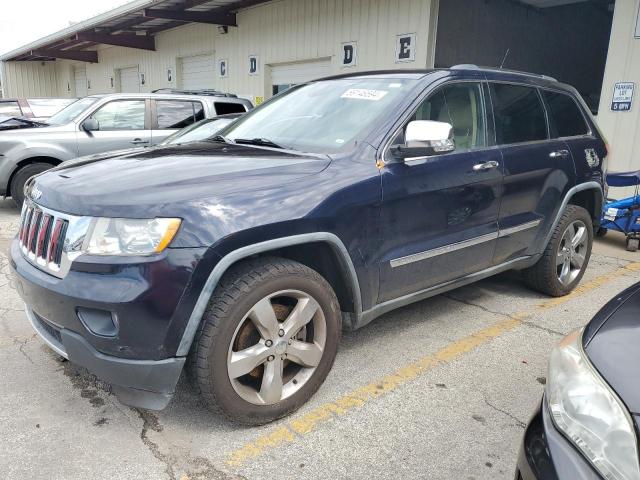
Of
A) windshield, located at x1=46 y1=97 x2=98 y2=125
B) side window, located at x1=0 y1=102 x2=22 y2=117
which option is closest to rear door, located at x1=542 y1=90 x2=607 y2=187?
windshield, located at x1=46 y1=97 x2=98 y2=125

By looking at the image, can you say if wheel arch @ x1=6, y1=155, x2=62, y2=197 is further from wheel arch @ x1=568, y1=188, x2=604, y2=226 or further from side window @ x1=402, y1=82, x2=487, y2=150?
wheel arch @ x1=568, y1=188, x2=604, y2=226

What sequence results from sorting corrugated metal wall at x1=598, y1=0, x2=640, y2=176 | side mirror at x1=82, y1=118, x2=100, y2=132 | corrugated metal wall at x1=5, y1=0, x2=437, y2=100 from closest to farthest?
corrugated metal wall at x1=598, y1=0, x2=640, y2=176 → side mirror at x1=82, y1=118, x2=100, y2=132 → corrugated metal wall at x1=5, y1=0, x2=437, y2=100

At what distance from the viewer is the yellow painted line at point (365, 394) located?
8.27 feet

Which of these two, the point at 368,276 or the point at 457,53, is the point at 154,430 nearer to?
the point at 368,276

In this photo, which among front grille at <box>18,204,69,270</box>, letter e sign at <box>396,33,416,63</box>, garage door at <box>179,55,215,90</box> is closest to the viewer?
front grille at <box>18,204,69,270</box>

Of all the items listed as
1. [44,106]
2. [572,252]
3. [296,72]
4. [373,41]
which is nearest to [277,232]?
[572,252]

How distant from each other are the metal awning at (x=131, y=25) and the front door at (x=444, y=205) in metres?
10.5

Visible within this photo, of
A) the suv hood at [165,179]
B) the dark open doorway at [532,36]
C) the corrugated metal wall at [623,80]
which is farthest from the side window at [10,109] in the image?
the corrugated metal wall at [623,80]

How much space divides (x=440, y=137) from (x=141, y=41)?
57.3 ft

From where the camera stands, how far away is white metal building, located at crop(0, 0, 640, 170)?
7.55m

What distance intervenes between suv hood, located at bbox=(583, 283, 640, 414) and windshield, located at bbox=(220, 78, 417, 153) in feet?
5.34

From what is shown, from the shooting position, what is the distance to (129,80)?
20609 millimetres

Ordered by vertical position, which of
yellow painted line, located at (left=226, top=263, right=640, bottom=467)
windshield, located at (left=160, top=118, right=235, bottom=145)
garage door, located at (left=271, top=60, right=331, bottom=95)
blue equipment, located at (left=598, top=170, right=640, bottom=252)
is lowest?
yellow painted line, located at (left=226, top=263, right=640, bottom=467)

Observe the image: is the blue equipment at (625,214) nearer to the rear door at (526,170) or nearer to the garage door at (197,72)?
the rear door at (526,170)
